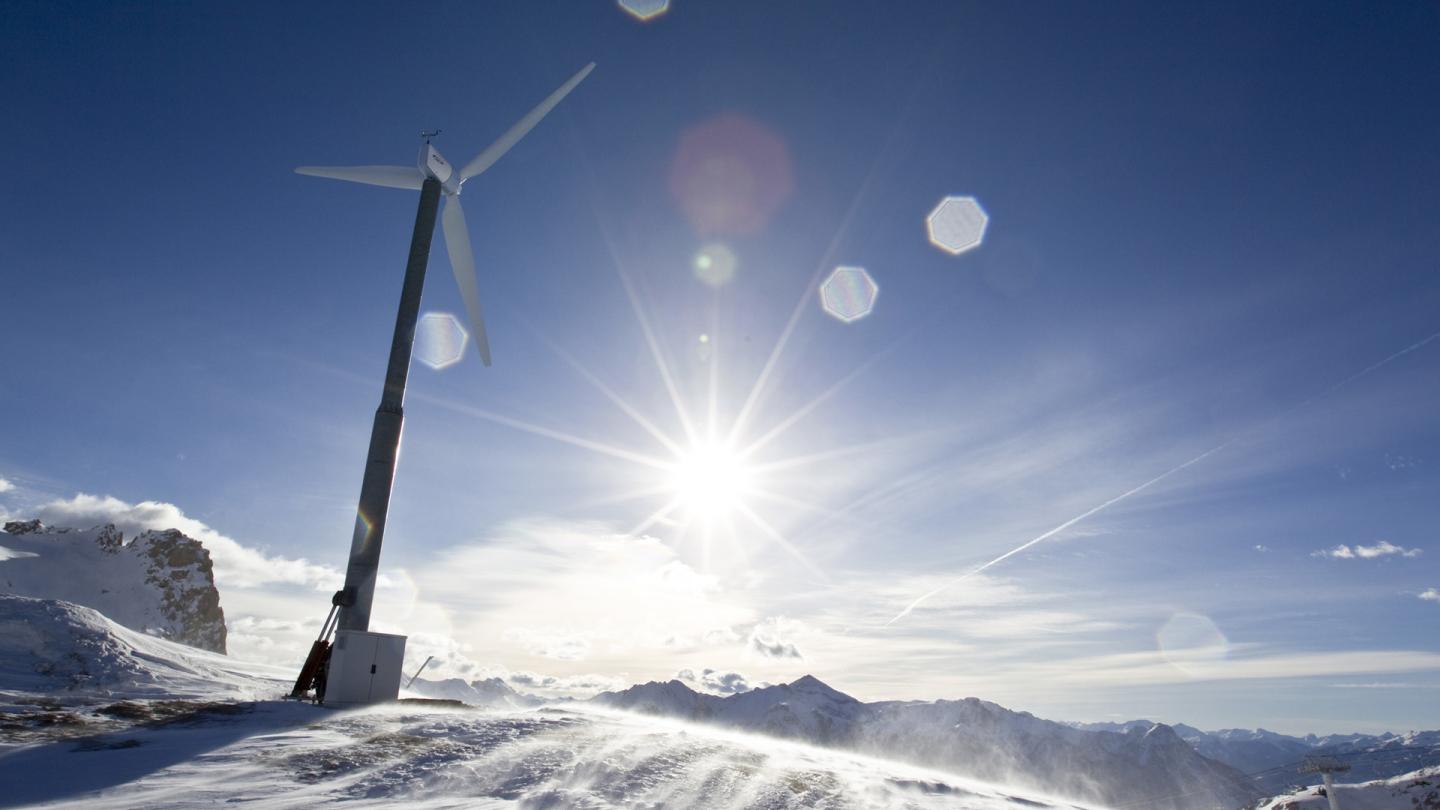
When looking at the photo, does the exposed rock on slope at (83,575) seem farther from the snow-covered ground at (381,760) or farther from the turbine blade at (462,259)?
the snow-covered ground at (381,760)

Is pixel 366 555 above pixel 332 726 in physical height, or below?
above

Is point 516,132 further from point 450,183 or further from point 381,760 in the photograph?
point 381,760

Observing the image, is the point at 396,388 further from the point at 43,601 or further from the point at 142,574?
the point at 142,574

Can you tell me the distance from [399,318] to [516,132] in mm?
25040

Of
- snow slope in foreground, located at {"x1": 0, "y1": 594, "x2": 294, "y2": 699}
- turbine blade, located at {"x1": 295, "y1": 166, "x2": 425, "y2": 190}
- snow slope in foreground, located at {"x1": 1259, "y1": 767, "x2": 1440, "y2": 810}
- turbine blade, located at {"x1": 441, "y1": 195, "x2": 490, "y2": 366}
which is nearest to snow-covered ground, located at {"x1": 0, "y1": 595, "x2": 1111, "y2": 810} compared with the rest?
snow slope in foreground, located at {"x1": 0, "y1": 594, "x2": 294, "y2": 699}

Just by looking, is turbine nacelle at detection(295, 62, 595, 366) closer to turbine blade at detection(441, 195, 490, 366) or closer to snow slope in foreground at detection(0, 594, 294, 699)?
turbine blade at detection(441, 195, 490, 366)

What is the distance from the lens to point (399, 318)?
48.9m

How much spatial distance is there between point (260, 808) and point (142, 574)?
245 meters

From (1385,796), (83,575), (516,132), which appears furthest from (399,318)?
(83,575)

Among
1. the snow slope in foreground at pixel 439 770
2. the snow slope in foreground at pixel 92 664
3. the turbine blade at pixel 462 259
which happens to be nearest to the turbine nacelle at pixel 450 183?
the turbine blade at pixel 462 259

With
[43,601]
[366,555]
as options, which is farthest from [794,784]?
[43,601]

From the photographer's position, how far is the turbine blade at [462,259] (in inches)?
2351

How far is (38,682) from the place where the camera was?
3344 centimetres

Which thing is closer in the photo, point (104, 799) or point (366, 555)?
point (104, 799)
